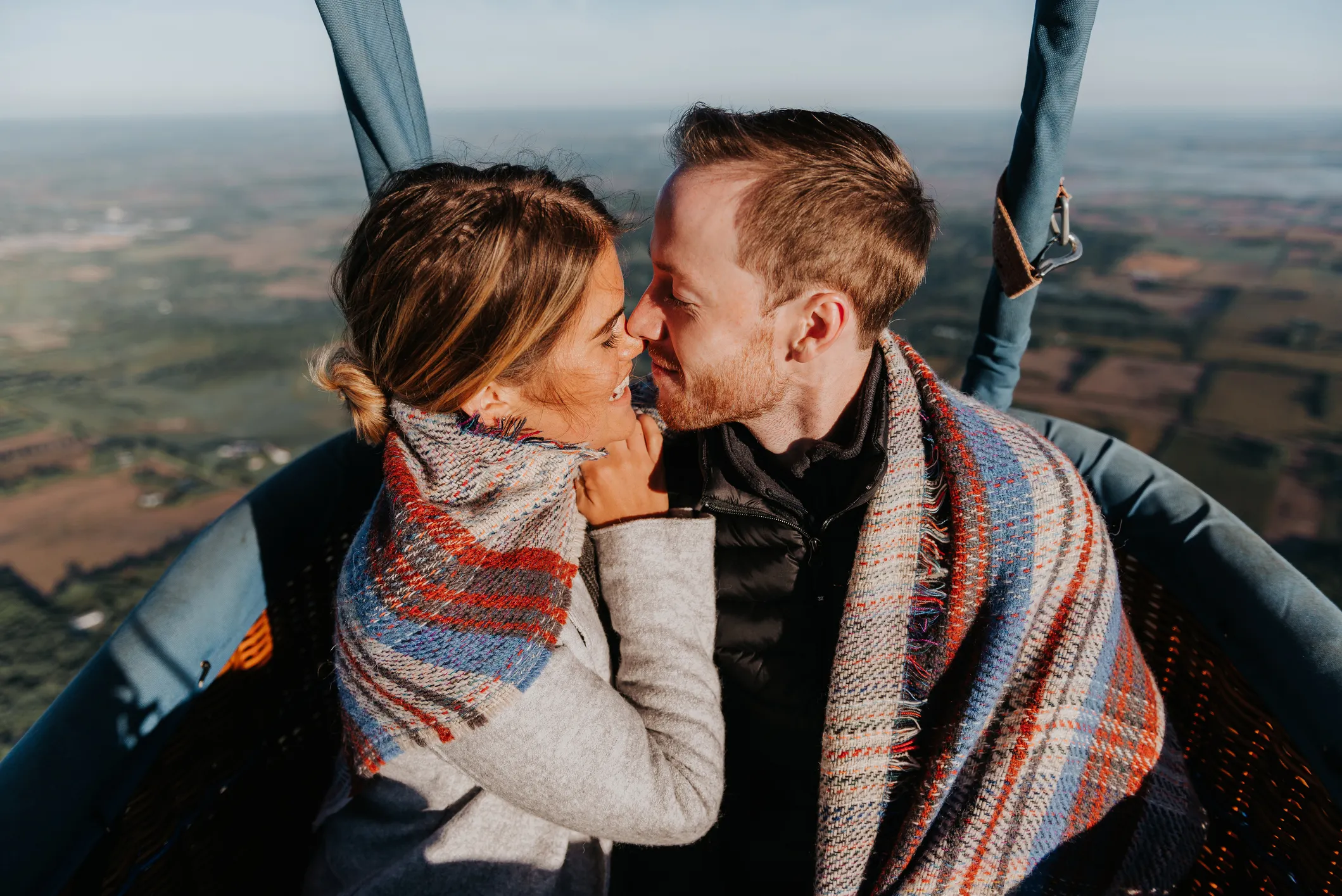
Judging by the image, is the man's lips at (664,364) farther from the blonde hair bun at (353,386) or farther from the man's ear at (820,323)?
the blonde hair bun at (353,386)

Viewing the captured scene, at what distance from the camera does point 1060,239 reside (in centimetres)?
166

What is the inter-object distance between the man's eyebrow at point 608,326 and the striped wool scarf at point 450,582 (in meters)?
0.23

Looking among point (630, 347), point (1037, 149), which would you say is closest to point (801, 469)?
point (630, 347)

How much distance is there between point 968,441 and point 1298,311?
2107 centimetres

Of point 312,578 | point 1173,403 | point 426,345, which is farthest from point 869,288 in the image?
point 1173,403

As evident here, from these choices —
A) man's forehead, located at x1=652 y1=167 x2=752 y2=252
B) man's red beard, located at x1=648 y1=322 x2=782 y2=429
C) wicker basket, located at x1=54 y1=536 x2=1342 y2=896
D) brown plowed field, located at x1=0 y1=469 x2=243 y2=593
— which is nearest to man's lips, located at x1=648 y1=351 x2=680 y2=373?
man's red beard, located at x1=648 y1=322 x2=782 y2=429

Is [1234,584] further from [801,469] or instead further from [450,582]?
[450,582]

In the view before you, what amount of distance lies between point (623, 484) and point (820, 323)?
0.59 meters

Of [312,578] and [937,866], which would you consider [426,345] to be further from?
[937,866]

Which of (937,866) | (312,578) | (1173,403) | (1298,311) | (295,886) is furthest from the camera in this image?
(1298,311)

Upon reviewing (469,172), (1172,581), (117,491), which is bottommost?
(117,491)

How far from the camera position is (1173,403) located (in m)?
14.4

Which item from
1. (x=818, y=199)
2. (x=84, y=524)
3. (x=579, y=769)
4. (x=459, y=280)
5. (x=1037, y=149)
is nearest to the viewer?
(x=579, y=769)

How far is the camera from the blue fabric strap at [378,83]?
5.62ft
